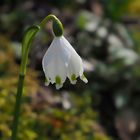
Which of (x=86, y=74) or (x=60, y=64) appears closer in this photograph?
(x=60, y=64)

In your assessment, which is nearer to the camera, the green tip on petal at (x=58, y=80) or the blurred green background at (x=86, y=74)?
the green tip on petal at (x=58, y=80)

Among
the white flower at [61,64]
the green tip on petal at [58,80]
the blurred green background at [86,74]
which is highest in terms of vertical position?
the white flower at [61,64]

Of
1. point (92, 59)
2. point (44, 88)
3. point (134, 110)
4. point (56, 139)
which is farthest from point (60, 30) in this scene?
point (92, 59)

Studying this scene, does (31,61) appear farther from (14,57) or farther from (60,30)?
(60,30)

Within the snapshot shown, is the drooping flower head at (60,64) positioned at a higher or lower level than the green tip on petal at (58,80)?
higher

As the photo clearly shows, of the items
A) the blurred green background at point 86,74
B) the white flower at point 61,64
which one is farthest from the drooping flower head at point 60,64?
the blurred green background at point 86,74

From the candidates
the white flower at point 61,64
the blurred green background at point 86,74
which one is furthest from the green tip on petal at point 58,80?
the blurred green background at point 86,74

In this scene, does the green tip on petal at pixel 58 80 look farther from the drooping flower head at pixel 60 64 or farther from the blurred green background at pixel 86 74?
the blurred green background at pixel 86 74

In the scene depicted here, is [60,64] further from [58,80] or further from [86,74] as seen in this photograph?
[86,74]

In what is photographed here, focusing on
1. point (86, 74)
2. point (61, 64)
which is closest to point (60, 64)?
point (61, 64)
